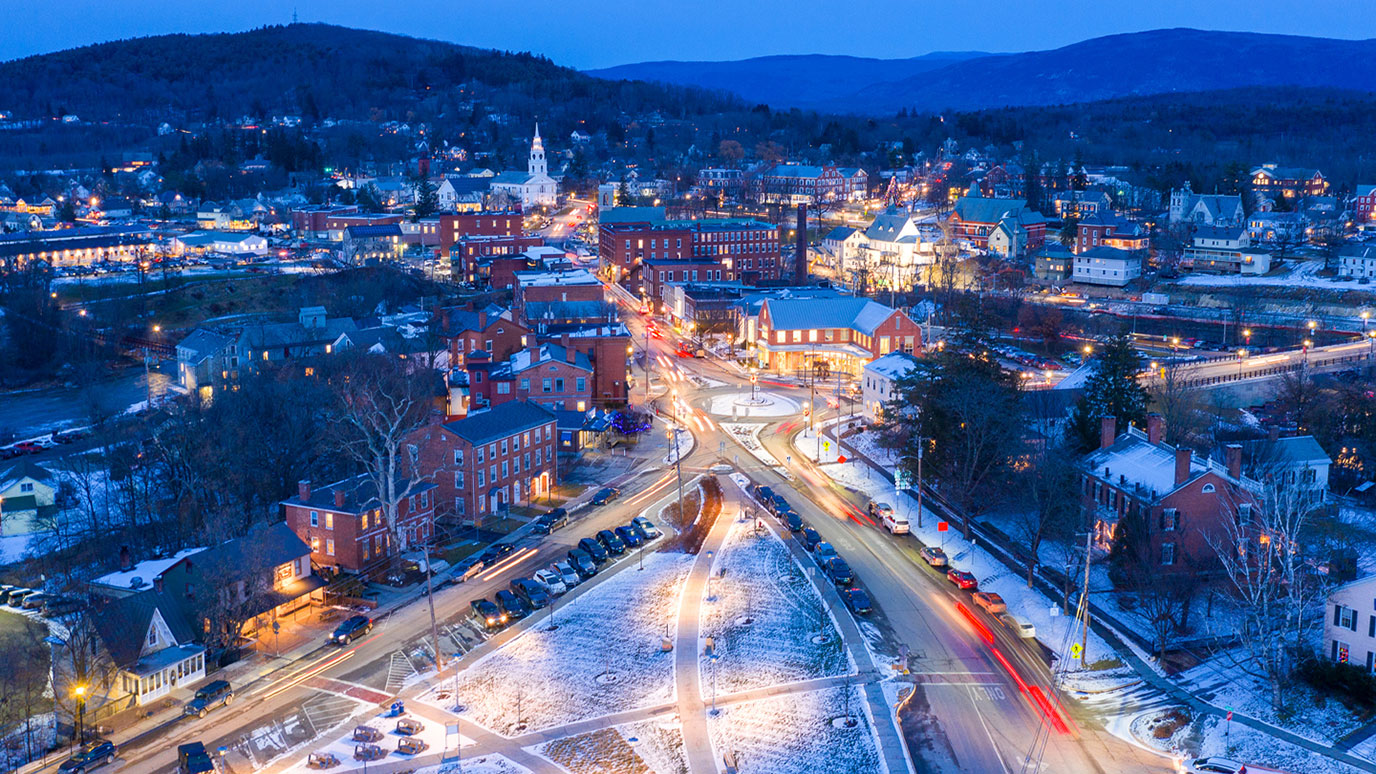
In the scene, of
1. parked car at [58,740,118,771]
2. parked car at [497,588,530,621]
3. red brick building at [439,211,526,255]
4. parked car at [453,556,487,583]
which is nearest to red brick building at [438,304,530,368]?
parked car at [453,556,487,583]

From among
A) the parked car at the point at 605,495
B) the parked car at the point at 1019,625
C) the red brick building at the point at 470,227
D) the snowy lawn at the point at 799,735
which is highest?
the red brick building at the point at 470,227

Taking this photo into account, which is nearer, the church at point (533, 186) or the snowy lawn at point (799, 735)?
the snowy lawn at point (799, 735)

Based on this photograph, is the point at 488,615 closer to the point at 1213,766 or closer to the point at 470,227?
the point at 1213,766

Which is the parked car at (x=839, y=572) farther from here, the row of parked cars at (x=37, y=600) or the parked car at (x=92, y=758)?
the row of parked cars at (x=37, y=600)

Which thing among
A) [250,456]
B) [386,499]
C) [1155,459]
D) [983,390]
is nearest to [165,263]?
[250,456]

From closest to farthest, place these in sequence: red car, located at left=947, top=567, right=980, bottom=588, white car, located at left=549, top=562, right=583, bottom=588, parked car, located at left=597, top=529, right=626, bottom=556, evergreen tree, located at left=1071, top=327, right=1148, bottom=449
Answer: red car, located at left=947, top=567, right=980, bottom=588 < white car, located at left=549, top=562, right=583, bottom=588 < parked car, located at left=597, top=529, right=626, bottom=556 < evergreen tree, located at left=1071, top=327, right=1148, bottom=449

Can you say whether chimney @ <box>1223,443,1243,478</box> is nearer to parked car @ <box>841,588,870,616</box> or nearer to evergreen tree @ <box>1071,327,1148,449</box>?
evergreen tree @ <box>1071,327,1148,449</box>

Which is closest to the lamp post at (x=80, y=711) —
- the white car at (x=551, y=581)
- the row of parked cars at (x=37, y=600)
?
the row of parked cars at (x=37, y=600)
